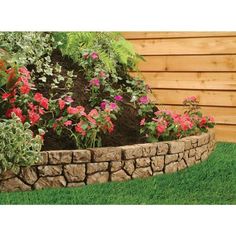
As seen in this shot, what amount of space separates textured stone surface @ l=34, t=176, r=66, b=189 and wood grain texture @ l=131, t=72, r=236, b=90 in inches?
100

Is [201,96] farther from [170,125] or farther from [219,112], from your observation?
[170,125]

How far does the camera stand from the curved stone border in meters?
5.05

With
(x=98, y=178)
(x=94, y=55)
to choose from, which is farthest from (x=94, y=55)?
(x=98, y=178)

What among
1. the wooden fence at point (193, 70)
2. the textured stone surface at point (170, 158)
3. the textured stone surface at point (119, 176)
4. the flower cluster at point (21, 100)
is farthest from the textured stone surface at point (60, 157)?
the wooden fence at point (193, 70)

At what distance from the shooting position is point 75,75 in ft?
21.9

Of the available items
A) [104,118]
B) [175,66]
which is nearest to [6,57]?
[104,118]

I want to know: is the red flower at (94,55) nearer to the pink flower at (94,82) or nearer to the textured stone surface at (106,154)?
the pink flower at (94,82)

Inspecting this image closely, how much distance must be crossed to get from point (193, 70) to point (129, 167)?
2260mm

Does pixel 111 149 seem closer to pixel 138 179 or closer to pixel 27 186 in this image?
pixel 138 179

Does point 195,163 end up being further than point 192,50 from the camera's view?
No

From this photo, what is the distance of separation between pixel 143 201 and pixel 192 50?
2.87 m

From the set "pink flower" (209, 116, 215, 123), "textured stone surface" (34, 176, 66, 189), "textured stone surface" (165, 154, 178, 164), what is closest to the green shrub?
"textured stone surface" (34, 176, 66, 189)

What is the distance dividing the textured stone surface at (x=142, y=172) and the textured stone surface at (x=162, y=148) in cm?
23

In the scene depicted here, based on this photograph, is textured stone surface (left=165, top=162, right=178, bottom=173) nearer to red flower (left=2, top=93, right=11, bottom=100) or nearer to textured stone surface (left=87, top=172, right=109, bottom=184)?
textured stone surface (left=87, top=172, right=109, bottom=184)
